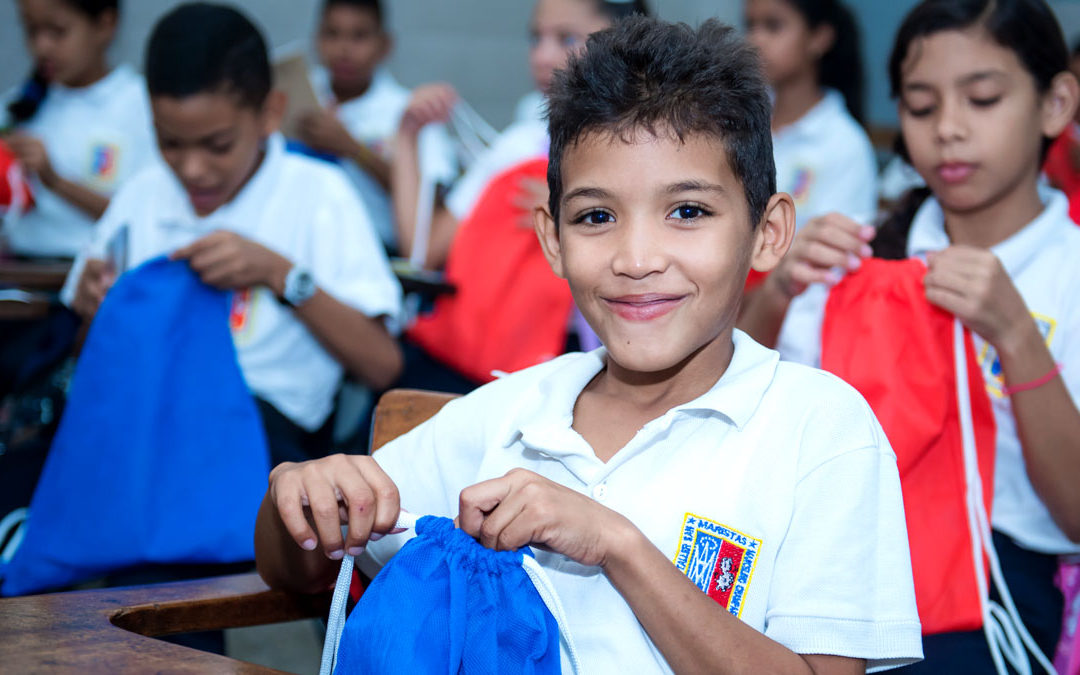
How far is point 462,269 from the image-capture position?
112 inches

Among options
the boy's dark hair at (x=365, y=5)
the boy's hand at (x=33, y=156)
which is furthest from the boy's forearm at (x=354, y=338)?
the boy's dark hair at (x=365, y=5)

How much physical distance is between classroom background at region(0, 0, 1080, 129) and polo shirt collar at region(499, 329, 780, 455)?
3.98 m

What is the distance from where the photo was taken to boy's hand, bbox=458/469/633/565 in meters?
1.06

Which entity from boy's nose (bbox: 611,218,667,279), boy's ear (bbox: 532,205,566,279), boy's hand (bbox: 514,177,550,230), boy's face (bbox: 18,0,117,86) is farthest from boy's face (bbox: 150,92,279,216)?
boy's face (bbox: 18,0,117,86)

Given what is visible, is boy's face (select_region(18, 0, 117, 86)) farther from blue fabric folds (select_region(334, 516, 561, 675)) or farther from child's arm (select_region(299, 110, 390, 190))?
blue fabric folds (select_region(334, 516, 561, 675))

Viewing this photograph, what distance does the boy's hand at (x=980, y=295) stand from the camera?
5.06 ft

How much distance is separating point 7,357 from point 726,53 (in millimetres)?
2388

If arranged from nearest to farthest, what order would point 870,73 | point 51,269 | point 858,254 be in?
1. point 858,254
2. point 51,269
3. point 870,73

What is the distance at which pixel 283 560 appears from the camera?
4.40ft

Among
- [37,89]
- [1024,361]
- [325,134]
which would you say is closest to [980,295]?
[1024,361]


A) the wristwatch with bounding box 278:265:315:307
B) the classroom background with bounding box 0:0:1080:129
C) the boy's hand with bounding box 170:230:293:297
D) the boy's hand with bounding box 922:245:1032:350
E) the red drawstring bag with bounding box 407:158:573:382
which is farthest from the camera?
the classroom background with bounding box 0:0:1080:129

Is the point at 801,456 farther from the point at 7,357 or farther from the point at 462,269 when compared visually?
the point at 7,357

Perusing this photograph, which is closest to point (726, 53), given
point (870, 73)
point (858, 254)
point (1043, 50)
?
point (858, 254)

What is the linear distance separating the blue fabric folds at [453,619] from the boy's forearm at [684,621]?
10 centimetres
